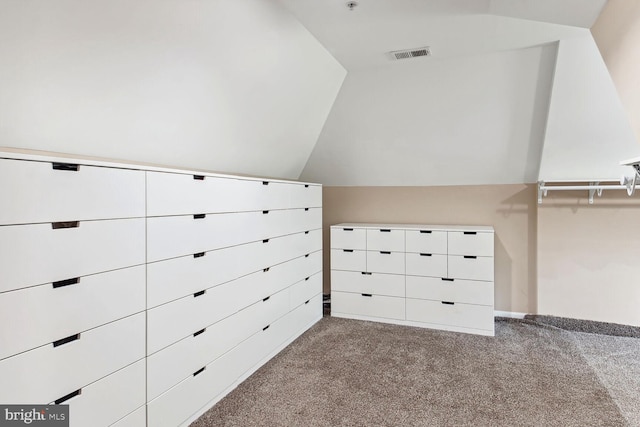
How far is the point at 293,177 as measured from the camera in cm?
423

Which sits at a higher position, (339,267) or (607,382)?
(339,267)

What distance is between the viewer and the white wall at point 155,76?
1407mm

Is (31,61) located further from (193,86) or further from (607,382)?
(607,382)

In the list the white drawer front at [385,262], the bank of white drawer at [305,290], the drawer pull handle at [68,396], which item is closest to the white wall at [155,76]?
the drawer pull handle at [68,396]

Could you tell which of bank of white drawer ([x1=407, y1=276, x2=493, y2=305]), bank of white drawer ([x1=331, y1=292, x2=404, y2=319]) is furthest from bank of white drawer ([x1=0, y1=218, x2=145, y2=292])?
bank of white drawer ([x1=407, y1=276, x2=493, y2=305])

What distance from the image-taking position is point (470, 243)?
3.35 m

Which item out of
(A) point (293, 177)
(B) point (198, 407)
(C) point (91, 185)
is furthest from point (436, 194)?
(C) point (91, 185)

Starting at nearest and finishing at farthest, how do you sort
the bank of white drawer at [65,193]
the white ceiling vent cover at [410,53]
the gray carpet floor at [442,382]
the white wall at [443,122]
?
the bank of white drawer at [65,193], the gray carpet floor at [442,382], the white ceiling vent cover at [410,53], the white wall at [443,122]

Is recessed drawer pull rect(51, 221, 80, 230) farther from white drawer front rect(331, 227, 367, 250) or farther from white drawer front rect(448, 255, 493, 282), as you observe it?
white drawer front rect(448, 255, 493, 282)

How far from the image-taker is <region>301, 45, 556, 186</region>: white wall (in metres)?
2.92

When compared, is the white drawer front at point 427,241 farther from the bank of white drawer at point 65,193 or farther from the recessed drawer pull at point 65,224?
the recessed drawer pull at point 65,224

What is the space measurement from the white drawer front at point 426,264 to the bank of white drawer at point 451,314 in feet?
0.88

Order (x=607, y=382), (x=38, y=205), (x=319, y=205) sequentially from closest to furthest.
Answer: (x=38, y=205) < (x=607, y=382) < (x=319, y=205)

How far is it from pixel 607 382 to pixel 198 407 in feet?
8.63
